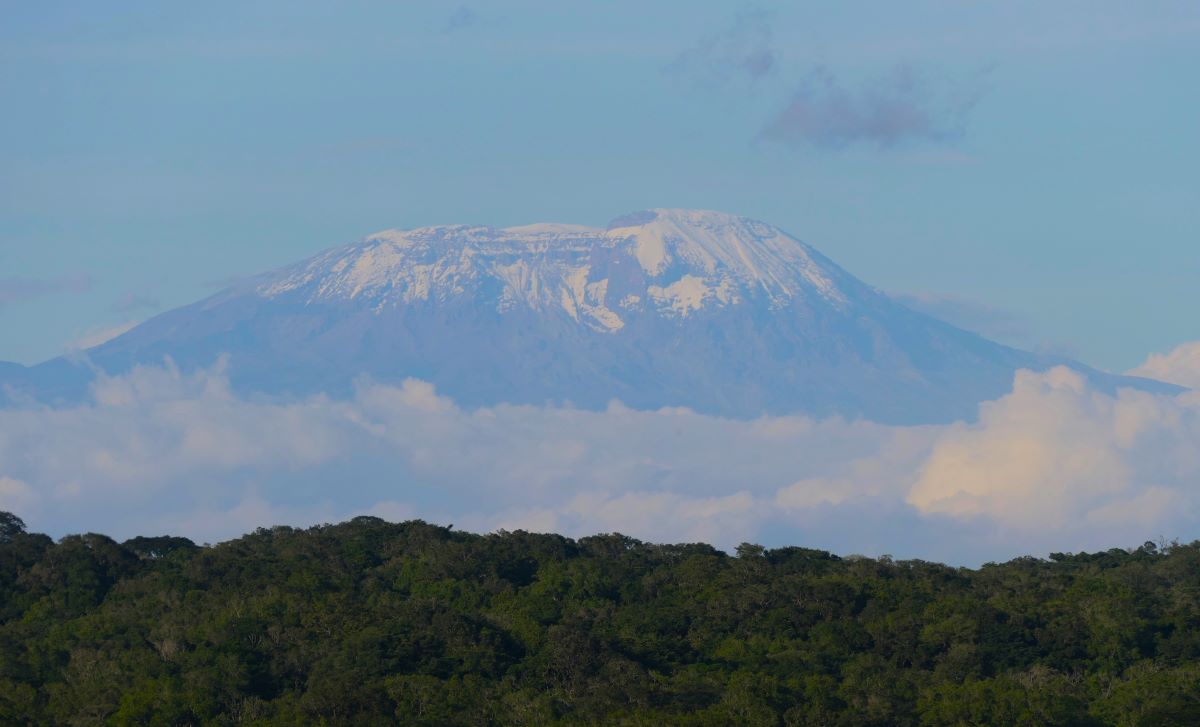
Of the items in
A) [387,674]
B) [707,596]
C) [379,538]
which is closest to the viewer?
[387,674]

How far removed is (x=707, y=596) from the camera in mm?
111375

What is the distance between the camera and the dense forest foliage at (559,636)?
85375mm

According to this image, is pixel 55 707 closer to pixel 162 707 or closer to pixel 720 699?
pixel 162 707

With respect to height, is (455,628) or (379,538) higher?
(379,538)

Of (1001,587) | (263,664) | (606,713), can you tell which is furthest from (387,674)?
(1001,587)

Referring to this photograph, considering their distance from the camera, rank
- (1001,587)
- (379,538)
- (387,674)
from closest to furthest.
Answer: (387,674) < (1001,587) < (379,538)

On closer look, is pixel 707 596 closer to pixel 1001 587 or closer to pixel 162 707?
pixel 1001 587

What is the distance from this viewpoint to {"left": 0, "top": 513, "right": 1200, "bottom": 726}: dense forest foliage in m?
85.4

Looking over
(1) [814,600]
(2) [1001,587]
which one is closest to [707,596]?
(1) [814,600]

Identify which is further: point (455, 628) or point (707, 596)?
point (707, 596)

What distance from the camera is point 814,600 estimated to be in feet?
355

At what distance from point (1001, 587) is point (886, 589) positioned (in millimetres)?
9468

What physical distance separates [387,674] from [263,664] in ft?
16.2

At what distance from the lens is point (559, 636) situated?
9694cm
